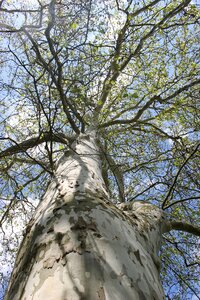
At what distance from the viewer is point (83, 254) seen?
4.22 ft

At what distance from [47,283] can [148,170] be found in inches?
226

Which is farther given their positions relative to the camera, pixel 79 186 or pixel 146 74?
pixel 146 74

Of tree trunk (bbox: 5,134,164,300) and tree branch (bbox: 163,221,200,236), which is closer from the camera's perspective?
tree trunk (bbox: 5,134,164,300)

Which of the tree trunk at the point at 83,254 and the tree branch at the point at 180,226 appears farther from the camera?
the tree branch at the point at 180,226

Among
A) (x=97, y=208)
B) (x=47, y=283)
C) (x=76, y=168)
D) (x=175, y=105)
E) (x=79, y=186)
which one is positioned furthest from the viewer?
(x=175, y=105)

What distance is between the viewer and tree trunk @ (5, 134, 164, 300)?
1.13m

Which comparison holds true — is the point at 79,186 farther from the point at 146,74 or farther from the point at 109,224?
the point at 146,74

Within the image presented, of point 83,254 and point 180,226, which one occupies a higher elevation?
point 180,226

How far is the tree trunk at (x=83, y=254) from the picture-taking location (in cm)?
113

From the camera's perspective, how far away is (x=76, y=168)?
260 centimetres

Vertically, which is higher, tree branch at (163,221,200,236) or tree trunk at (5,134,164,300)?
tree branch at (163,221,200,236)

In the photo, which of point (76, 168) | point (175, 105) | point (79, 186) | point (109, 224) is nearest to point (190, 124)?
point (175, 105)

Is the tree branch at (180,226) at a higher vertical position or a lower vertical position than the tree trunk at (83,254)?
higher

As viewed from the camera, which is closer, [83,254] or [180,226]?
[83,254]
